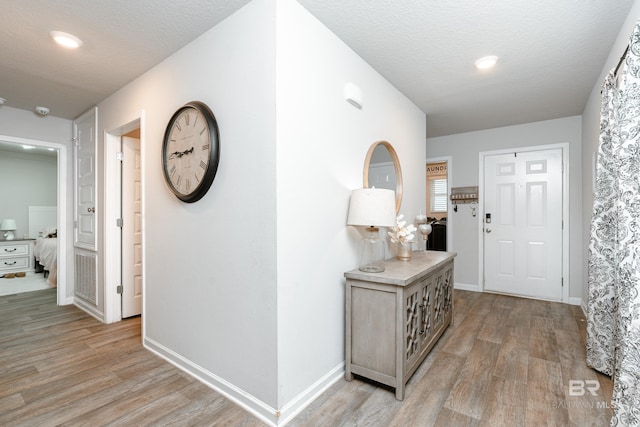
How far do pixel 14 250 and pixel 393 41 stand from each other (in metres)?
7.37

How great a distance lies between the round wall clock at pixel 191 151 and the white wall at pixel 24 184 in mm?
5752

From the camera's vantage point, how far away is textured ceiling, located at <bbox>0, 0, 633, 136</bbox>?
1.81m

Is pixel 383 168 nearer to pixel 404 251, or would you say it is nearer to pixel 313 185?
pixel 404 251

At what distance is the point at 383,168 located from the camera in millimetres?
2744

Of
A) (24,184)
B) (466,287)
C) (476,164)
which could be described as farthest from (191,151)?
(24,184)

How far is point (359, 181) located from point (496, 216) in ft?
9.72

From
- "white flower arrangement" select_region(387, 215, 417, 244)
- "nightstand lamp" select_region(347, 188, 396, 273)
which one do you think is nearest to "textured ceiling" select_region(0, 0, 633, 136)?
"nightstand lamp" select_region(347, 188, 396, 273)

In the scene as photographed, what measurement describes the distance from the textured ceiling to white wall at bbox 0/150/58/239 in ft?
12.1

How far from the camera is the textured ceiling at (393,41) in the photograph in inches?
71.3

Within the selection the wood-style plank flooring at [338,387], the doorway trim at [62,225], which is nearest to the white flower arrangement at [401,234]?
the wood-style plank flooring at [338,387]

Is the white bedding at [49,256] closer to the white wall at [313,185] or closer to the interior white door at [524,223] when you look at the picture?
the white wall at [313,185]

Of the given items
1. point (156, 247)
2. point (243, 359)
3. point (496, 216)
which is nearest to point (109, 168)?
point (156, 247)

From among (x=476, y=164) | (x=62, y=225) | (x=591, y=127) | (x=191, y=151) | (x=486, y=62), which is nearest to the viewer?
(x=191, y=151)

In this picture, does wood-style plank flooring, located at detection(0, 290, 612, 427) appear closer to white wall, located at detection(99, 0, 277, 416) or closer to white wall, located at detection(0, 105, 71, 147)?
white wall, located at detection(99, 0, 277, 416)
